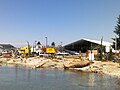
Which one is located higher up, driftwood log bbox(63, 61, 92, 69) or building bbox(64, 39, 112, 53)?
building bbox(64, 39, 112, 53)

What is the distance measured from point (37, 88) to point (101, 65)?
2688cm

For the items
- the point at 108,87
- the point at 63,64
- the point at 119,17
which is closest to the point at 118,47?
the point at 119,17

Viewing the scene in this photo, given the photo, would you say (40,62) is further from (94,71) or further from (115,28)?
(115,28)

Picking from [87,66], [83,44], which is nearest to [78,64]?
[87,66]

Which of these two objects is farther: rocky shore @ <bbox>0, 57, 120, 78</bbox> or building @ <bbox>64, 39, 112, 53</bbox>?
building @ <bbox>64, 39, 112, 53</bbox>

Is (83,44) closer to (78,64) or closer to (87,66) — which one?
(78,64)

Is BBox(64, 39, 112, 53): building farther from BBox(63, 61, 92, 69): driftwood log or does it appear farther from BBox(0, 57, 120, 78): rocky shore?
BBox(63, 61, 92, 69): driftwood log

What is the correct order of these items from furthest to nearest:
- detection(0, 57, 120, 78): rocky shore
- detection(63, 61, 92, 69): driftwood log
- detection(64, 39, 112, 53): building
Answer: detection(64, 39, 112, 53): building, detection(63, 61, 92, 69): driftwood log, detection(0, 57, 120, 78): rocky shore

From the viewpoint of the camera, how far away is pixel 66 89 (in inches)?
1314

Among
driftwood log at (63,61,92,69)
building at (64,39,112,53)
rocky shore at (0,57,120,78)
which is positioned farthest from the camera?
building at (64,39,112,53)

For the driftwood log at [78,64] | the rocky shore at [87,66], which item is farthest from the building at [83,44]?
the driftwood log at [78,64]

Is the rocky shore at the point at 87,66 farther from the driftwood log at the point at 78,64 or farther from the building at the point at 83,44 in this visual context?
the building at the point at 83,44

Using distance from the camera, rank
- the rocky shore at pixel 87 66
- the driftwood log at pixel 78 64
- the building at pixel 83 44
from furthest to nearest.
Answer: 1. the building at pixel 83 44
2. the driftwood log at pixel 78 64
3. the rocky shore at pixel 87 66

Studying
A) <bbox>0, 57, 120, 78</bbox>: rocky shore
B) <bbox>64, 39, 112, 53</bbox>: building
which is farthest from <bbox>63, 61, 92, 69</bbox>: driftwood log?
<bbox>64, 39, 112, 53</bbox>: building
